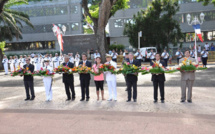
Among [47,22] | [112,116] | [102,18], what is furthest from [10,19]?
[112,116]

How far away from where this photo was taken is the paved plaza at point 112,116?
6488 mm

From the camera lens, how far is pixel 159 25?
3362cm

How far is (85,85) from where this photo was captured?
1058 centimetres

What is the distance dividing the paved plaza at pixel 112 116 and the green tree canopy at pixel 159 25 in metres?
23.3

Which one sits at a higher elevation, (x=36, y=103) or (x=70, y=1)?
(x=70, y=1)

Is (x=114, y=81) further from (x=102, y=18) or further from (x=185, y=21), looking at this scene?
(x=185, y=21)

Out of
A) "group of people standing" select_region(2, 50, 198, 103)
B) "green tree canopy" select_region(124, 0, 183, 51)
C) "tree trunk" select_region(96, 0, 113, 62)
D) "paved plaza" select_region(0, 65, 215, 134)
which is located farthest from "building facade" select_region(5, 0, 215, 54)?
"paved plaza" select_region(0, 65, 215, 134)

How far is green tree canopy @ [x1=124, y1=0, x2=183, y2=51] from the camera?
3353cm

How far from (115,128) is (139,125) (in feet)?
2.25

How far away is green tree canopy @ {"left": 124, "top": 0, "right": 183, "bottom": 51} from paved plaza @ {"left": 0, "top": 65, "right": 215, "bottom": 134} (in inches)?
916

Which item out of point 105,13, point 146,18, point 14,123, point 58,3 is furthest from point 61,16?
point 14,123

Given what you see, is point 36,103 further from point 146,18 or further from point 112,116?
point 146,18

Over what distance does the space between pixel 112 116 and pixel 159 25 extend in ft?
91.2

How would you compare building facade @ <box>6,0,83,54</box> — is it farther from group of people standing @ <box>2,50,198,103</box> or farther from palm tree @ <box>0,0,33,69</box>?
group of people standing @ <box>2,50,198,103</box>
